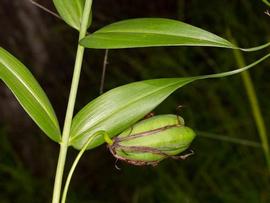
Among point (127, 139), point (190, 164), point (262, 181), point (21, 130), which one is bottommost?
point (21, 130)

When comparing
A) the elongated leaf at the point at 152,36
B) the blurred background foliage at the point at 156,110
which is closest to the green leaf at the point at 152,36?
the elongated leaf at the point at 152,36

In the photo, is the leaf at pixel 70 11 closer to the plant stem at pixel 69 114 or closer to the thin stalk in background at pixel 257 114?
the plant stem at pixel 69 114

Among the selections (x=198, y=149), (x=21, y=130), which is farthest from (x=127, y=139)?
(x=21, y=130)

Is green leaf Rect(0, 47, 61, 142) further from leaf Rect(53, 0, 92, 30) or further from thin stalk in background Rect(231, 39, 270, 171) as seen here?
thin stalk in background Rect(231, 39, 270, 171)

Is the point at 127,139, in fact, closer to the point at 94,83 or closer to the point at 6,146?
the point at 6,146

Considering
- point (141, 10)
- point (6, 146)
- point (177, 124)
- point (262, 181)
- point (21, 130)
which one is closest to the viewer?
point (177, 124)

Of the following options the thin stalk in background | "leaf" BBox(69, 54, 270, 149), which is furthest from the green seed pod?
Answer: the thin stalk in background

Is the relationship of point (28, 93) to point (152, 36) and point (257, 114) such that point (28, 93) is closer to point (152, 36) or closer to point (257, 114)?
point (152, 36)

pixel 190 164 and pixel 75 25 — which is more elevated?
pixel 75 25
